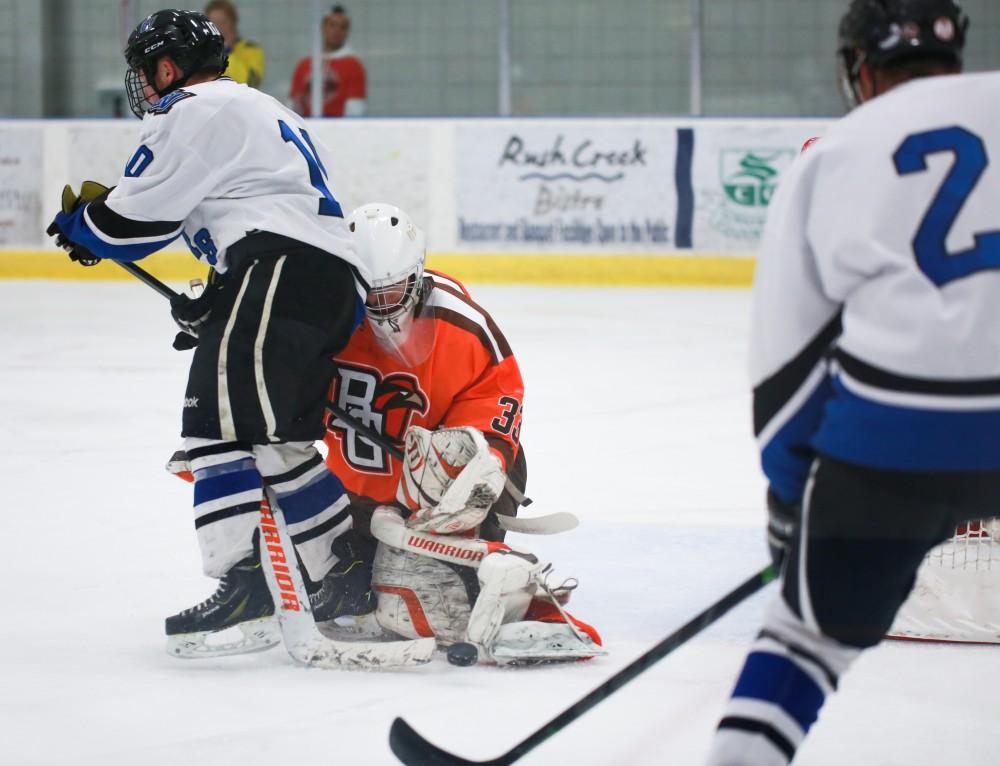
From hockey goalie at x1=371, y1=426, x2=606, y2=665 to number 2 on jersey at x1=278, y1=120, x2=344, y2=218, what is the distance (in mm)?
358

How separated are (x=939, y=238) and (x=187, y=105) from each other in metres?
1.23

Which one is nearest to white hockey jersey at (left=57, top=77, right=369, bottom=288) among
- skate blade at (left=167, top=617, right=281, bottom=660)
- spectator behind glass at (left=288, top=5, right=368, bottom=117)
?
skate blade at (left=167, top=617, right=281, bottom=660)

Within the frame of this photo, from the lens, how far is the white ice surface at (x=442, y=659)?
1.72m

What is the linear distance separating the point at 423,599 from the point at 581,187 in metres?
5.80

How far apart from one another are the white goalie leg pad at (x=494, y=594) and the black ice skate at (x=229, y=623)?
0.31 metres

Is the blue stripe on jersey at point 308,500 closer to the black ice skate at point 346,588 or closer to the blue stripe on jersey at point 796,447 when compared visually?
the black ice skate at point 346,588

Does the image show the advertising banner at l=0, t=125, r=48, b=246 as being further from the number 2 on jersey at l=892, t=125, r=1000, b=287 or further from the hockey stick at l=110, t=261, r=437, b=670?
the number 2 on jersey at l=892, t=125, r=1000, b=287

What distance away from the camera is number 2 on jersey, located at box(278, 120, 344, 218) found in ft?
6.97

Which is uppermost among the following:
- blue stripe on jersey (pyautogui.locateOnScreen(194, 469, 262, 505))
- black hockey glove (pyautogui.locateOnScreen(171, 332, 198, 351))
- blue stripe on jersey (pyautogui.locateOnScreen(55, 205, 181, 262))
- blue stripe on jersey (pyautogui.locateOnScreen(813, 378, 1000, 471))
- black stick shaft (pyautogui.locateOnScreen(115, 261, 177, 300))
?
blue stripe on jersey (pyautogui.locateOnScreen(55, 205, 181, 262))

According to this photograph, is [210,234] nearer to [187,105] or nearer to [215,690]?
[187,105]

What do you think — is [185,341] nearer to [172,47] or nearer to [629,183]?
[172,47]

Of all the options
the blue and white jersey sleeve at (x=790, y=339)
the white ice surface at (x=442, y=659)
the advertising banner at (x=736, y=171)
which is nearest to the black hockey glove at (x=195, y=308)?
the white ice surface at (x=442, y=659)

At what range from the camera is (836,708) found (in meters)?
1.84

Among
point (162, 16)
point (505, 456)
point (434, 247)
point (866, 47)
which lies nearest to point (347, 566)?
point (505, 456)
